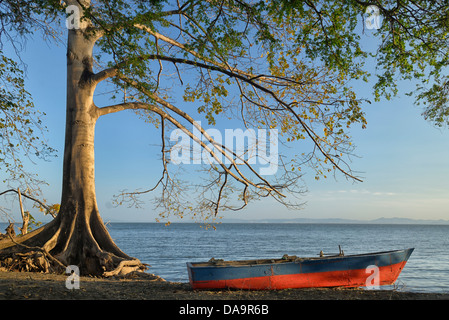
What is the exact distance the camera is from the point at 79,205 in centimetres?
1234

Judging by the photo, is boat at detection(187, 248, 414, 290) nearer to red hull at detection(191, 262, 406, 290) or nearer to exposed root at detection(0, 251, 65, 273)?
red hull at detection(191, 262, 406, 290)

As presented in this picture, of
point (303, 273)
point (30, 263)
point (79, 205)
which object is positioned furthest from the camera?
point (79, 205)

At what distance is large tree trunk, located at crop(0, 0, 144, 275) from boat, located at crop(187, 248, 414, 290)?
12.3 ft

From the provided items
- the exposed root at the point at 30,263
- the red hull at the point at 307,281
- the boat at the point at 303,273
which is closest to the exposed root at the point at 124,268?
the exposed root at the point at 30,263

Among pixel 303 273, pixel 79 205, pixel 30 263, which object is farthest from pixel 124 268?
pixel 303 273

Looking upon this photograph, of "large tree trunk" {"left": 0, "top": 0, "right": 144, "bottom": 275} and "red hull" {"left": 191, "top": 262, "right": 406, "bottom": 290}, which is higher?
"large tree trunk" {"left": 0, "top": 0, "right": 144, "bottom": 275}

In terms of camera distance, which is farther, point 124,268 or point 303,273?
point 124,268

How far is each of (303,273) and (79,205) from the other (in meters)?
Answer: 7.27

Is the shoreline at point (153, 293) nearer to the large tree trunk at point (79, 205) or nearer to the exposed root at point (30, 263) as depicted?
the exposed root at point (30, 263)

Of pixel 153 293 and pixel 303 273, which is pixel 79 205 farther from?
pixel 303 273

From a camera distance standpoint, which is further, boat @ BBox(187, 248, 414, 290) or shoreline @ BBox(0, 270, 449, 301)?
boat @ BBox(187, 248, 414, 290)

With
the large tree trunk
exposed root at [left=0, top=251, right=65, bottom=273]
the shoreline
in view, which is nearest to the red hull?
the shoreline

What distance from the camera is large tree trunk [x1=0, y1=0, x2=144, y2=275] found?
11828 mm

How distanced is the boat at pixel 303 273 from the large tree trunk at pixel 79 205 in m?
3.75
